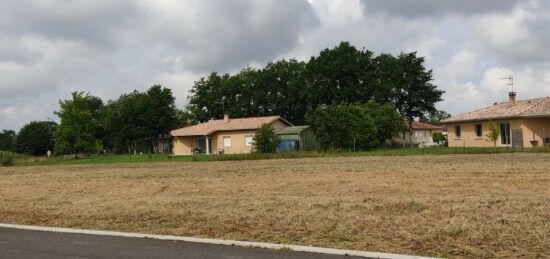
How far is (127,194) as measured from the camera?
15.4m

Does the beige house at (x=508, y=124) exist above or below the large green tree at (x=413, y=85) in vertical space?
below

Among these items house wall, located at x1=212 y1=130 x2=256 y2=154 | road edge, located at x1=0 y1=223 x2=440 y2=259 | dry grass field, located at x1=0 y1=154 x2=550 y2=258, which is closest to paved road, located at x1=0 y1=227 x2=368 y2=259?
road edge, located at x1=0 y1=223 x2=440 y2=259

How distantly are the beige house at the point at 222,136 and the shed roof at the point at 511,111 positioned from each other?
19175 millimetres

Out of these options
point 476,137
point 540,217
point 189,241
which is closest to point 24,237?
point 189,241

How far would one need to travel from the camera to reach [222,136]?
58.9m

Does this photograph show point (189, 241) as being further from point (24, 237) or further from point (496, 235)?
point (496, 235)

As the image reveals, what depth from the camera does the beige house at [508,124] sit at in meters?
40.1

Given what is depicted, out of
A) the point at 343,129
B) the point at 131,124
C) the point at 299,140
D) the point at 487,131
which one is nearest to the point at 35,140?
the point at 131,124

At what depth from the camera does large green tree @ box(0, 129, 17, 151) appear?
462ft

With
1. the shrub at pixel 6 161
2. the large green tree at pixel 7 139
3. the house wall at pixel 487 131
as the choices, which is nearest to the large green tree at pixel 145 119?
the shrub at pixel 6 161

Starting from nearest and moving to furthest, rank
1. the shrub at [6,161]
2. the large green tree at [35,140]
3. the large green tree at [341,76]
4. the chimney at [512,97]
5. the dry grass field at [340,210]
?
the dry grass field at [340,210] < the shrub at [6,161] < the chimney at [512,97] < the large green tree at [341,76] < the large green tree at [35,140]

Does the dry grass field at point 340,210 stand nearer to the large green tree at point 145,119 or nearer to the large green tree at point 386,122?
the large green tree at point 386,122

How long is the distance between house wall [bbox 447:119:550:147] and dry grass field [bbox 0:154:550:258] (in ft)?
79.7

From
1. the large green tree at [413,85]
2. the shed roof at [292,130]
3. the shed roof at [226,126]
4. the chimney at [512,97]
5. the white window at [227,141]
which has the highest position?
the large green tree at [413,85]
